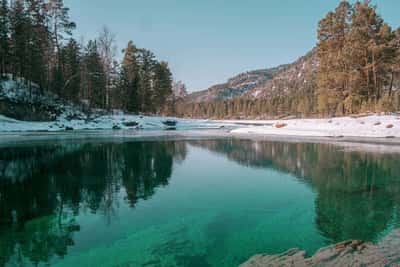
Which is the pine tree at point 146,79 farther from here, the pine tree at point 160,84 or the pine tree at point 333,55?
the pine tree at point 333,55

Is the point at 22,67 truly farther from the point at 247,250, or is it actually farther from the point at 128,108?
the point at 247,250

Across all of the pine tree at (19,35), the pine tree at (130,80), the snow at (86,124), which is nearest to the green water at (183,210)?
the snow at (86,124)

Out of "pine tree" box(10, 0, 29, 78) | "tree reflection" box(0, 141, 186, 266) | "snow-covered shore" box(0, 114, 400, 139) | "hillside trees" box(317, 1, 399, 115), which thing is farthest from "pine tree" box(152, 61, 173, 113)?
"tree reflection" box(0, 141, 186, 266)

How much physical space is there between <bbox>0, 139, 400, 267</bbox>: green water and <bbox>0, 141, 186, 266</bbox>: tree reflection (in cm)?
3

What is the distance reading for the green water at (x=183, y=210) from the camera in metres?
4.46

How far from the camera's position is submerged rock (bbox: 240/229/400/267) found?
3.87 metres

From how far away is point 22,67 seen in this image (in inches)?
1467

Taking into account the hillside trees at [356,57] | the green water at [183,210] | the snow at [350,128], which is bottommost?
the green water at [183,210]

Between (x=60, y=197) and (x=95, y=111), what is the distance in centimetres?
3846

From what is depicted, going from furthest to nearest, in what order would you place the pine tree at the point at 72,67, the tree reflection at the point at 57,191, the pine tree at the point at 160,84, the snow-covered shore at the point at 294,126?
the pine tree at the point at 160,84 < the pine tree at the point at 72,67 < the snow-covered shore at the point at 294,126 < the tree reflection at the point at 57,191

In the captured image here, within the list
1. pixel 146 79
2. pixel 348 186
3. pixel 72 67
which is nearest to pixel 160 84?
pixel 146 79

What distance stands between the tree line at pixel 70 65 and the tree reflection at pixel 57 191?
27.7 metres

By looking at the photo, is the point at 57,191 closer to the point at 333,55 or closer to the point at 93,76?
the point at 333,55

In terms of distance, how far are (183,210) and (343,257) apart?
138 inches
